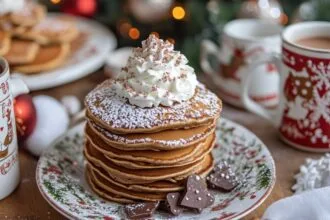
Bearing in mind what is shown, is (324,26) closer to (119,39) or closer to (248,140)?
(248,140)

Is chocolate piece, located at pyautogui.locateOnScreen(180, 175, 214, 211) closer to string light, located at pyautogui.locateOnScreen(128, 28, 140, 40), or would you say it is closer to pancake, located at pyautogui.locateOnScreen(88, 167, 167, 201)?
pancake, located at pyautogui.locateOnScreen(88, 167, 167, 201)

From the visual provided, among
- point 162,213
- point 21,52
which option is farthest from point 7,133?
point 21,52

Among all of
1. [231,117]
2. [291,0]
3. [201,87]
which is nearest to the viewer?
[201,87]

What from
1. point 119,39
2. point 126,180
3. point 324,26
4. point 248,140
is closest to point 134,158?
point 126,180

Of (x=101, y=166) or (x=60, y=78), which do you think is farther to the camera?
(x=60, y=78)

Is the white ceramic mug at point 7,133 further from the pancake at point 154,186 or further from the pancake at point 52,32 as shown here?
the pancake at point 52,32

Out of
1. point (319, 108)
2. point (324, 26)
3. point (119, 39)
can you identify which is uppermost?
point (324, 26)

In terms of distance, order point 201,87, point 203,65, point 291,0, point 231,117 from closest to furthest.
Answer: point 201,87
point 231,117
point 203,65
point 291,0

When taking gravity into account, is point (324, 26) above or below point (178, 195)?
above
